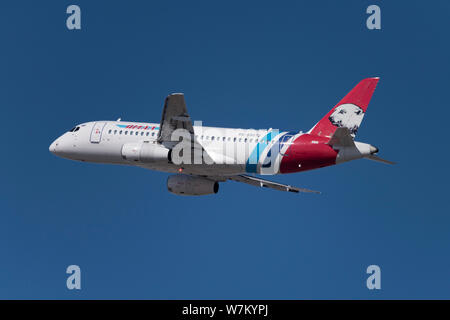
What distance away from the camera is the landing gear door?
54125 mm

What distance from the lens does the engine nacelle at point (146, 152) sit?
1969 inches

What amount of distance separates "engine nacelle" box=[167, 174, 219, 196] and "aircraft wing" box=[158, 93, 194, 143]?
5.54m

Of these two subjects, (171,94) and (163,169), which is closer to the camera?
(171,94)

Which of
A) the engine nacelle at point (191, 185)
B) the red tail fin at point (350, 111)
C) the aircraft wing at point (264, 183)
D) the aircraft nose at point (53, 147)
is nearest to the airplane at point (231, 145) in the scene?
the red tail fin at point (350, 111)

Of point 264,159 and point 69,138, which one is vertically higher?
point 69,138

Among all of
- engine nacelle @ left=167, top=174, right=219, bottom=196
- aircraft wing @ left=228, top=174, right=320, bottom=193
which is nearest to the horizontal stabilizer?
aircraft wing @ left=228, top=174, right=320, bottom=193

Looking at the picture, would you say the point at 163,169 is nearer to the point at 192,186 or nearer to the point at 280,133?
the point at 192,186

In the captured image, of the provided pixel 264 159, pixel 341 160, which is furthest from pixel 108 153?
pixel 341 160

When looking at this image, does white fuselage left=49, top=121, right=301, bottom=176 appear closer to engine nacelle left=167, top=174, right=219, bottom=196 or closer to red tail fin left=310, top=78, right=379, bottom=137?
red tail fin left=310, top=78, right=379, bottom=137

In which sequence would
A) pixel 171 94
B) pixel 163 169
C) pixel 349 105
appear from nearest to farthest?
pixel 171 94 → pixel 349 105 → pixel 163 169

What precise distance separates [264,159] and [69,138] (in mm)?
15592

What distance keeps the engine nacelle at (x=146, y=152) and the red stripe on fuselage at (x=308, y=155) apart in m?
7.91

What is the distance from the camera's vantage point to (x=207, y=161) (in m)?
50.4

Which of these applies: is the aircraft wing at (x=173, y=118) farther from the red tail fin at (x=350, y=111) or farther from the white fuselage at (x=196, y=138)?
the red tail fin at (x=350, y=111)
